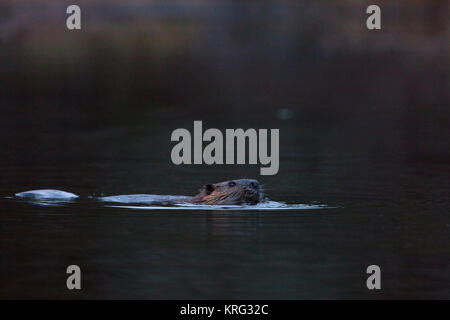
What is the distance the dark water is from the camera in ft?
32.7

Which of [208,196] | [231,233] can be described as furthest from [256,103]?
[231,233]

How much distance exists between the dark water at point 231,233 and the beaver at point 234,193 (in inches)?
16.2

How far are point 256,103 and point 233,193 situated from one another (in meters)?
17.5

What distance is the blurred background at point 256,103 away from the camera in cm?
1467

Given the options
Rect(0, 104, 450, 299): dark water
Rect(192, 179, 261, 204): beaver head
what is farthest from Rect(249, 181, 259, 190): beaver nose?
Rect(0, 104, 450, 299): dark water

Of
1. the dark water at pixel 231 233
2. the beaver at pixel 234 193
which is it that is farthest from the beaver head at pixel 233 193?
the dark water at pixel 231 233

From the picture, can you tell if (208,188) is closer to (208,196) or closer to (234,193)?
(208,196)

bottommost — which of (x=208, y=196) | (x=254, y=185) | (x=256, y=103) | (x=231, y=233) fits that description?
(x=231, y=233)

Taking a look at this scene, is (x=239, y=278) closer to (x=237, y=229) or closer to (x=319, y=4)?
(x=237, y=229)

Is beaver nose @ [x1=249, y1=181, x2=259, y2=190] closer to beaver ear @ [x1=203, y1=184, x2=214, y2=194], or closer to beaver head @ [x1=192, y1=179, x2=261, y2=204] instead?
beaver head @ [x1=192, y1=179, x2=261, y2=204]

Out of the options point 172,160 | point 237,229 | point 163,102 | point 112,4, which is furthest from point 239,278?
point 112,4

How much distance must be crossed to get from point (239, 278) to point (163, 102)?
21.8 m

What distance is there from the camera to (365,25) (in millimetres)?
37562

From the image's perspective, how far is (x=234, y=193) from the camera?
1401cm
